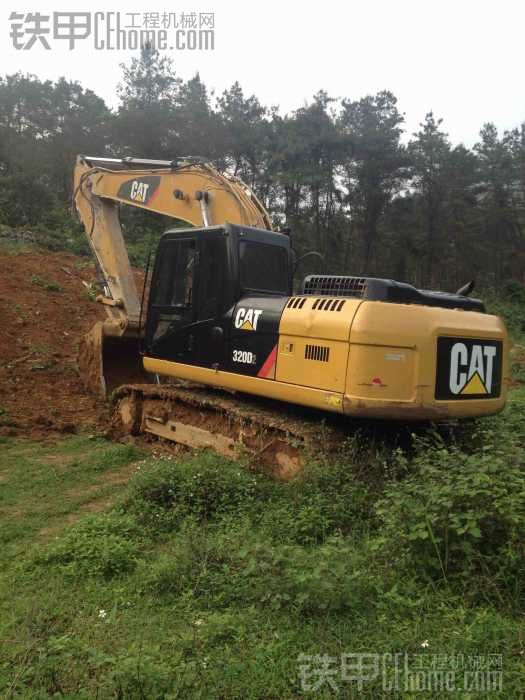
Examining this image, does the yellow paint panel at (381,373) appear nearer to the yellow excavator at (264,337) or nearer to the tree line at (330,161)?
the yellow excavator at (264,337)

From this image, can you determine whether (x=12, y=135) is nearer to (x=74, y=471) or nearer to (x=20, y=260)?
(x=20, y=260)

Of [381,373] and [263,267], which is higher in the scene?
[263,267]

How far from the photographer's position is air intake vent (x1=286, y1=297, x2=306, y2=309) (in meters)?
5.83

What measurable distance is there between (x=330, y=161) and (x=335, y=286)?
100 ft

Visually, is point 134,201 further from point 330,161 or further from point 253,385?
point 330,161

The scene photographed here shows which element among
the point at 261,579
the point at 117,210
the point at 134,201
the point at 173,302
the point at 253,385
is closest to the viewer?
the point at 261,579

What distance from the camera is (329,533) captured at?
4.57 metres

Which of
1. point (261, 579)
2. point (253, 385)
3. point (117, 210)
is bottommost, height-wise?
point (261, 579)

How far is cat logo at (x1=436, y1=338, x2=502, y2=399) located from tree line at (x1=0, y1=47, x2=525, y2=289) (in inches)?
1082

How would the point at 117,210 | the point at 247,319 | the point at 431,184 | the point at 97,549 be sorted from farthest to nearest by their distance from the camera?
the point at 431,184 < the point at 117,210 < the point at 247,319 < the point at 97,549

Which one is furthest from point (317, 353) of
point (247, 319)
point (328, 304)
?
point (247, 319)

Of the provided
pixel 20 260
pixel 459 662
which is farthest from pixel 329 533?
pixel 20 260

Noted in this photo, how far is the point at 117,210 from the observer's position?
9.88 metres

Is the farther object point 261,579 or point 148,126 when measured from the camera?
point 148,126
